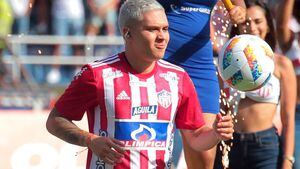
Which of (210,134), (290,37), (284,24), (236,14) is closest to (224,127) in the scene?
(210,134)

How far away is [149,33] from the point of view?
5754mm

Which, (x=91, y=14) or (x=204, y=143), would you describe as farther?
(x=91, y=14)

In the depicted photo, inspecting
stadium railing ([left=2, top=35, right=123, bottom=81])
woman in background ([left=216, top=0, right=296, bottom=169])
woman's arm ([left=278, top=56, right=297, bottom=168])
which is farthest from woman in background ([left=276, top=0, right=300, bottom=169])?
stadium railing ([left=2, top=35, right=123, bottom=81])

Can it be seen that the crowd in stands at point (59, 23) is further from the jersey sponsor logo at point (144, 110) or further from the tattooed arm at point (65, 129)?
the jersey sponsor logo at point (144, 110)

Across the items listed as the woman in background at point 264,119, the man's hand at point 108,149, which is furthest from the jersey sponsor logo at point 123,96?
the woman in background at point 264,119

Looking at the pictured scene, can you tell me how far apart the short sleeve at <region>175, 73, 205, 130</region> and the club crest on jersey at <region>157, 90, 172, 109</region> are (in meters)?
0.12

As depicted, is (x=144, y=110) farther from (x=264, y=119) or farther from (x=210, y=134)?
(x=264, y=119)

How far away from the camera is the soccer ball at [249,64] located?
6.27 meters

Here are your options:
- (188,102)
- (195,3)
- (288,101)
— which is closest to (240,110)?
(288,101)

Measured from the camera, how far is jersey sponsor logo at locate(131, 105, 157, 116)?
18.9ft

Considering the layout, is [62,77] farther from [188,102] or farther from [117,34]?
[188,102]

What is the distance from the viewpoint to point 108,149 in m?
5.43

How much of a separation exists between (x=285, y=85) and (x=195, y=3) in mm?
1324

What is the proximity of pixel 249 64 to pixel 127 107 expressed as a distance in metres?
0.93
